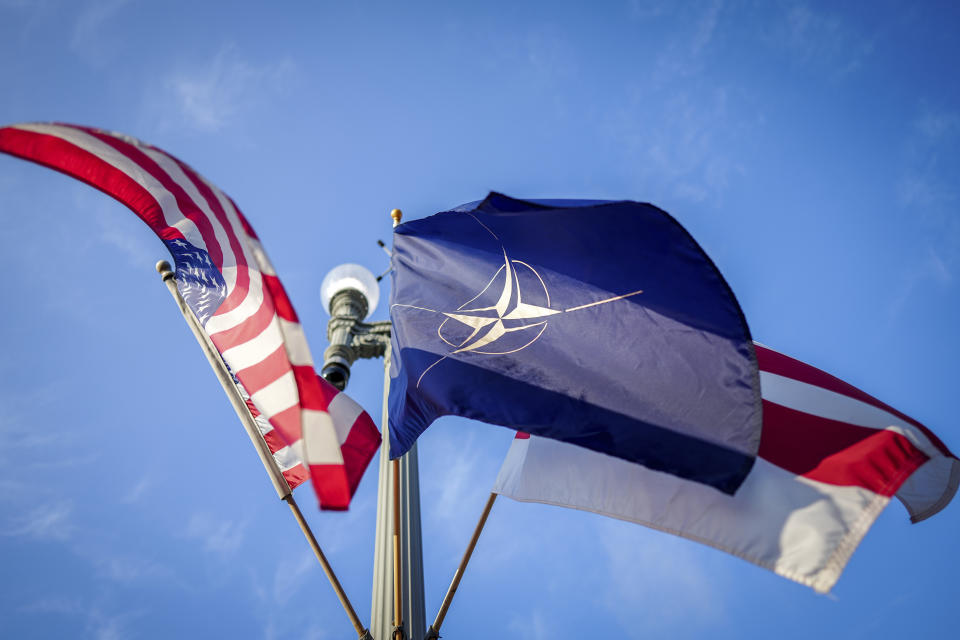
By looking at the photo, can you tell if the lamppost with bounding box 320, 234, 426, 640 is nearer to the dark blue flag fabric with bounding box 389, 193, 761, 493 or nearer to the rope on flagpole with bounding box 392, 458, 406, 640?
the rope on flagpole with bounding box 392, 458, 406, 640

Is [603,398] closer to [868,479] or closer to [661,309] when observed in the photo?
[661,309]

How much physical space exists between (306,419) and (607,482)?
2.74 meters

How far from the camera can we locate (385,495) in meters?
5.60

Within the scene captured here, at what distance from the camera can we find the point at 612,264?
5590 millimetres

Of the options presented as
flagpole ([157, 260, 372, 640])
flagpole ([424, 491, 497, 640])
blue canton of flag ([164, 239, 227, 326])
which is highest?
blue canton of flag ([164, 239, 227, 326])

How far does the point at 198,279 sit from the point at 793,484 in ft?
15.9

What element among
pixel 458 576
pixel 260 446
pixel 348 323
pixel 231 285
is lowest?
pixel 458 576

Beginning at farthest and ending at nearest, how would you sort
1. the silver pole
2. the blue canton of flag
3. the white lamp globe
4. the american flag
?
the white lamp globe < the blue canton of flag < the silver pole < the american flag

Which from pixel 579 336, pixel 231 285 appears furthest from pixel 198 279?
pixel 579 336

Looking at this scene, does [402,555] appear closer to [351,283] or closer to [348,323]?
[348,323]

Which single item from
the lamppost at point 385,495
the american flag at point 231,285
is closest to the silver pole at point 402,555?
the lamppost at point 385,495

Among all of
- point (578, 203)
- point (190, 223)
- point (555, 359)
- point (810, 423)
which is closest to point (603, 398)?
point (555, 359)

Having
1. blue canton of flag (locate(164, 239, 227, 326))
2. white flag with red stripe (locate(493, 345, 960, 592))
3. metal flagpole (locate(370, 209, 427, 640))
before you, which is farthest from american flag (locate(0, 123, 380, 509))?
white flag with red stripe (locate(493, 345, 960, 592))

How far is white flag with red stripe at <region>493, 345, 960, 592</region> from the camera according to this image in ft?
14.6
